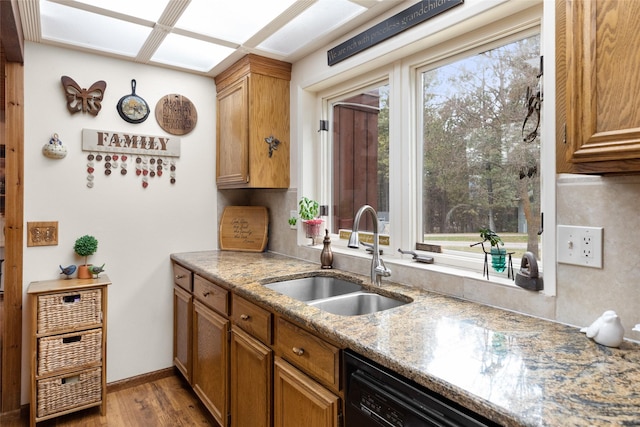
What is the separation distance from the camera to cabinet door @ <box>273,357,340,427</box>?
1.23 m

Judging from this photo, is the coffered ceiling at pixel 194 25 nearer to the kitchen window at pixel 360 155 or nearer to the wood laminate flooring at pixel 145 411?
the kitchen window at pixel 360 155

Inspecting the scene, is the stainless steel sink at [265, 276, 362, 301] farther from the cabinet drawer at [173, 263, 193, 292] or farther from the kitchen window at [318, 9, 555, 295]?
the cabinet drawer at [173, 263, 193, 292]

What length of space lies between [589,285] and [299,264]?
154cm

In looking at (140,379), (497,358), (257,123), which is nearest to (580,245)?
(497,358)

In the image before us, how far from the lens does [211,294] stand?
210cm

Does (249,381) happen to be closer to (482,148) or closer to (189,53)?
(482,148)

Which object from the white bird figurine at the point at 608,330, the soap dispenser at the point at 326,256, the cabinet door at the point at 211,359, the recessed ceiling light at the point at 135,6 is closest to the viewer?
the white bird figurine at the point at 608,330

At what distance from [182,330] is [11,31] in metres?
1.93

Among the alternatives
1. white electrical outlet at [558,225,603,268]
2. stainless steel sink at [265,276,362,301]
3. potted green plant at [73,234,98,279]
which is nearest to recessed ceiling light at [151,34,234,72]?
potted green plant at [73,234,98,279]

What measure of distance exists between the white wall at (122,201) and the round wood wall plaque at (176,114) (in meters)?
0.04

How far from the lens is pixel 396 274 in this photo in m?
1.86

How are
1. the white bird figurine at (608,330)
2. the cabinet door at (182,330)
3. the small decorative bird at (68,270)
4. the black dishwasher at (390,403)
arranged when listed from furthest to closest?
the cabinet door at (182,330)
the small decorative bird at (68,270)
the white bird figurine at (608,330)
the black dishwasher at (390,403)

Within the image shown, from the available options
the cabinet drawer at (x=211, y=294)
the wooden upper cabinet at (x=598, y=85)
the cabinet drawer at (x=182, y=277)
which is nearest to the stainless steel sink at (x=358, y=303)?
the cabinet drawer at (x=211, y=294)

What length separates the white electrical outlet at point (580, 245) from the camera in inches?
46.0
